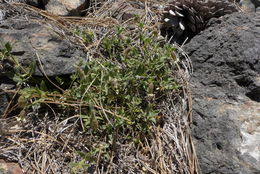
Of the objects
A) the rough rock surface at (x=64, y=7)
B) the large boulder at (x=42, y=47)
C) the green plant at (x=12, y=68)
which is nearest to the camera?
the green plant at (x=12, y=68)

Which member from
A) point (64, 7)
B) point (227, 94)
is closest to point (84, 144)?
point (227, 94)

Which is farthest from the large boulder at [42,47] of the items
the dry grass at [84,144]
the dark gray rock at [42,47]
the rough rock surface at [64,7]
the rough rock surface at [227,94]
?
the rough rock surface at [227,94]

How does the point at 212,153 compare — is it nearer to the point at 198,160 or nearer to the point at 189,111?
the point at 198,160

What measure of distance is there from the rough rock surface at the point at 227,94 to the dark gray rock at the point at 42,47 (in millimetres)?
975

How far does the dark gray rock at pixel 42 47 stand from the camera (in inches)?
96.4

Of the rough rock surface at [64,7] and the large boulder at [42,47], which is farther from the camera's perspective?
the rough rock surface at [64,7]

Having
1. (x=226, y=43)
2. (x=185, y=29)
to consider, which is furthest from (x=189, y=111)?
(x=185, y=29)

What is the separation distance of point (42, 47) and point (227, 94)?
4.67ft

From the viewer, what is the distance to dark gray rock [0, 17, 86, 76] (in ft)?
8.03

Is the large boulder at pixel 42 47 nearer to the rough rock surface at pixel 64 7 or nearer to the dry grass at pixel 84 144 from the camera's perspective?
the dry grass at pixel 84 144

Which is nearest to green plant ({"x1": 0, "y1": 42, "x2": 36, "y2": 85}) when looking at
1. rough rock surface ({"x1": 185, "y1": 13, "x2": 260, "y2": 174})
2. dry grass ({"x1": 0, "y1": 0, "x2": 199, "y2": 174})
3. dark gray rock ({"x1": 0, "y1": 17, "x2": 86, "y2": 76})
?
dark gray rock ({"x1": 0, "y1": 17, "x2": 86, "y2": 76})

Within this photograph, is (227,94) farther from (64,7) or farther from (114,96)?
(64,7)

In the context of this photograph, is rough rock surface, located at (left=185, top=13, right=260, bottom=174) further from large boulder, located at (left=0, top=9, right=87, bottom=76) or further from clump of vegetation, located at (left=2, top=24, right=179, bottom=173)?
large boulder, located at (left=0, top=9, right=87, bottom=76)

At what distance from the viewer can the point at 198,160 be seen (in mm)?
2209
